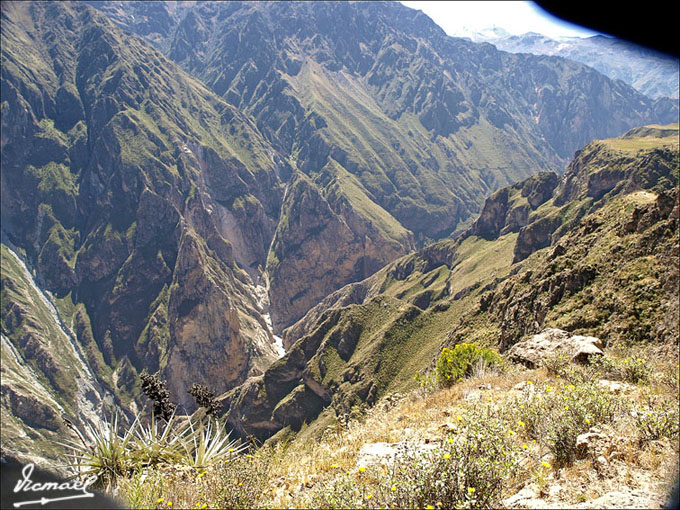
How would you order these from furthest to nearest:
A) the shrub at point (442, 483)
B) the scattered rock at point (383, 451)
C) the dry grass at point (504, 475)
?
the scattered rock at point (383, 451), the dry grass at point (504, 475), the shrub at point (442, 483)

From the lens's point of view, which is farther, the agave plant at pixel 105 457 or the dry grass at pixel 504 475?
the agave plant at pixel 105 457

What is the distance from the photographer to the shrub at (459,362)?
50.1 ft

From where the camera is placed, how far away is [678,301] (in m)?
19.7

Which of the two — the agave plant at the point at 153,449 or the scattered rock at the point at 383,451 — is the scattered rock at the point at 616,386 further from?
the agave plant at the point at 153,449

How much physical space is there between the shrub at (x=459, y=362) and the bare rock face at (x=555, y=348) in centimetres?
116

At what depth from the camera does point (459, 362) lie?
18500 millimetres

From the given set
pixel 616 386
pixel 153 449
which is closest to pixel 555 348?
pixel 616 386

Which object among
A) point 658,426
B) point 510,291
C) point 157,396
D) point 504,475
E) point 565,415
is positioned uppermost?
point 658,426

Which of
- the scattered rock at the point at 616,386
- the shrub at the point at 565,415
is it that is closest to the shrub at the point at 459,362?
the scattered rock at the point at 616,386

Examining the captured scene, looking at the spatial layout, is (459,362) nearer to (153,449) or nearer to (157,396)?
(157,396)

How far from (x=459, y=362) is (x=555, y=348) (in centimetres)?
465

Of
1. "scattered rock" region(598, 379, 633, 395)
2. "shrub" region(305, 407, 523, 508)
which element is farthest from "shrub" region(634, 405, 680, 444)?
"scattered rock" region(598, 379, 633, 395)

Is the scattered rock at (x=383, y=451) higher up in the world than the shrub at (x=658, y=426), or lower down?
lower down

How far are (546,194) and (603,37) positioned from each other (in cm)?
16688
